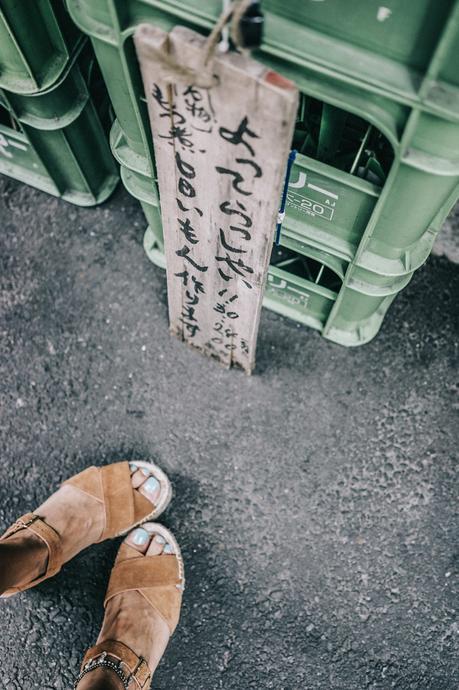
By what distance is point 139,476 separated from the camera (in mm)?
2473

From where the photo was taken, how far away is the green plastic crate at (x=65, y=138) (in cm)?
225

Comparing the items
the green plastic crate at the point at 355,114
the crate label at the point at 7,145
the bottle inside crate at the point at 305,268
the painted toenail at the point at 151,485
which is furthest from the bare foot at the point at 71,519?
the crate label at the point at 7,145

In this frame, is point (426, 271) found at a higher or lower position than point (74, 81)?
lower

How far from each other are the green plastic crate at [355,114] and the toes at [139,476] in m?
1.20

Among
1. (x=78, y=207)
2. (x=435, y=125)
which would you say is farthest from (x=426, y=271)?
(x=78, y=207)

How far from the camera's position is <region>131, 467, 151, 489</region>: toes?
8.06 ft

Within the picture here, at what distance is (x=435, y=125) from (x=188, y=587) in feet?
6.53

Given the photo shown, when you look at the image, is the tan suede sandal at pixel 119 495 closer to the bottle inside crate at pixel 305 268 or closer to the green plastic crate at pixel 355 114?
the bottle inside crate at pixel 305 268

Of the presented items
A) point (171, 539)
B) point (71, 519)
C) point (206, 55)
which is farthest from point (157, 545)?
point (206, 55)

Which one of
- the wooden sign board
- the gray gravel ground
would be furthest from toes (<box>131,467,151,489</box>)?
the wooden sign board

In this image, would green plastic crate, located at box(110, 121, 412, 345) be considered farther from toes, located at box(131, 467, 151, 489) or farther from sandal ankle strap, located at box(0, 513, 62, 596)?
sandal ankle strap, located at box(0, 513, 62, 596)

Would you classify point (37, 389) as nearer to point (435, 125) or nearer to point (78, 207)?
point (78, 207)

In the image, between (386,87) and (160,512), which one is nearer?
(386,87)

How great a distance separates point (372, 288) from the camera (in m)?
2.15
